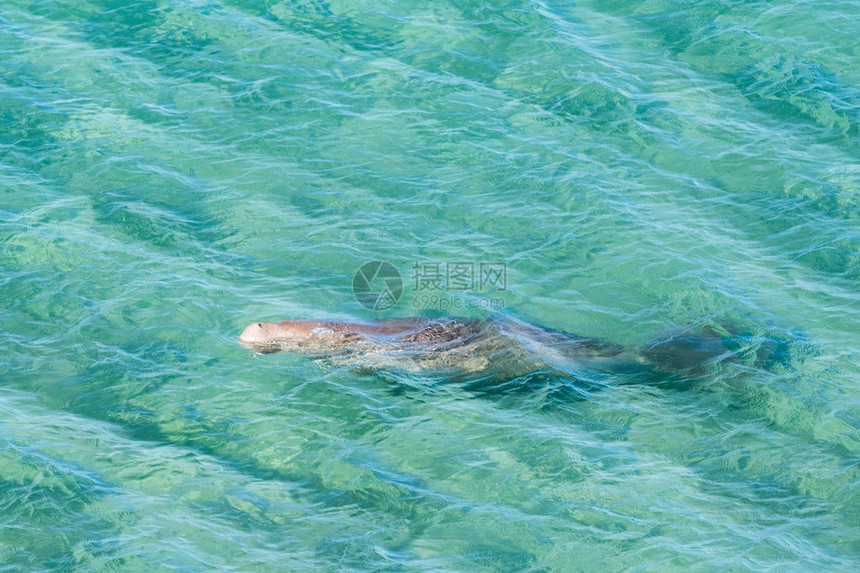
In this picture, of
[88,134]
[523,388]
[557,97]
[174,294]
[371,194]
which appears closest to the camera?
[523,388]

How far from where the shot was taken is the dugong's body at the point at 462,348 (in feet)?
34.4

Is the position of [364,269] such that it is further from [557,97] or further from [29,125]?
[29,125]

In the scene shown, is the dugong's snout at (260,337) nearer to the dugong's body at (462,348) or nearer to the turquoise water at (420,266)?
the dugong's body at (462,348)

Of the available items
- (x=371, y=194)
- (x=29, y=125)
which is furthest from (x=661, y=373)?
(x=29, y=125)

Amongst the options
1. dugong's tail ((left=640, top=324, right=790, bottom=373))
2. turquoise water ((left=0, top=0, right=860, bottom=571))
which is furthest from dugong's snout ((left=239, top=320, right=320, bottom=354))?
dugong's tail ((left=640, top=324, right=790, bottom=373))

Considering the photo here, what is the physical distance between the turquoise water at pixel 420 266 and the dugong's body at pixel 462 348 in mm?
330

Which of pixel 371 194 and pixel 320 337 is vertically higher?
pixel 371 194

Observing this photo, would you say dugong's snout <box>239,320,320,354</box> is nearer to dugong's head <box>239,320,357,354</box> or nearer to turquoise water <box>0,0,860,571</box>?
dugong's head <box>239,320,357,354</box>

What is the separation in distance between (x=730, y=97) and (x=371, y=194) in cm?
765

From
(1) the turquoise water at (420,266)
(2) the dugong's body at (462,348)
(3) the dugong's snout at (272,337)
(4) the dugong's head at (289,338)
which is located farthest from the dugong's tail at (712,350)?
(3) the dugong's snout at (272,337)

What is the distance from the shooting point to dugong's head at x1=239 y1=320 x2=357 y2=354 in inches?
416

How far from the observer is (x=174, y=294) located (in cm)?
1155

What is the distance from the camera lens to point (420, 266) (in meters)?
12.4

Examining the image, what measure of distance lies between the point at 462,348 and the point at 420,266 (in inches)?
84.4
